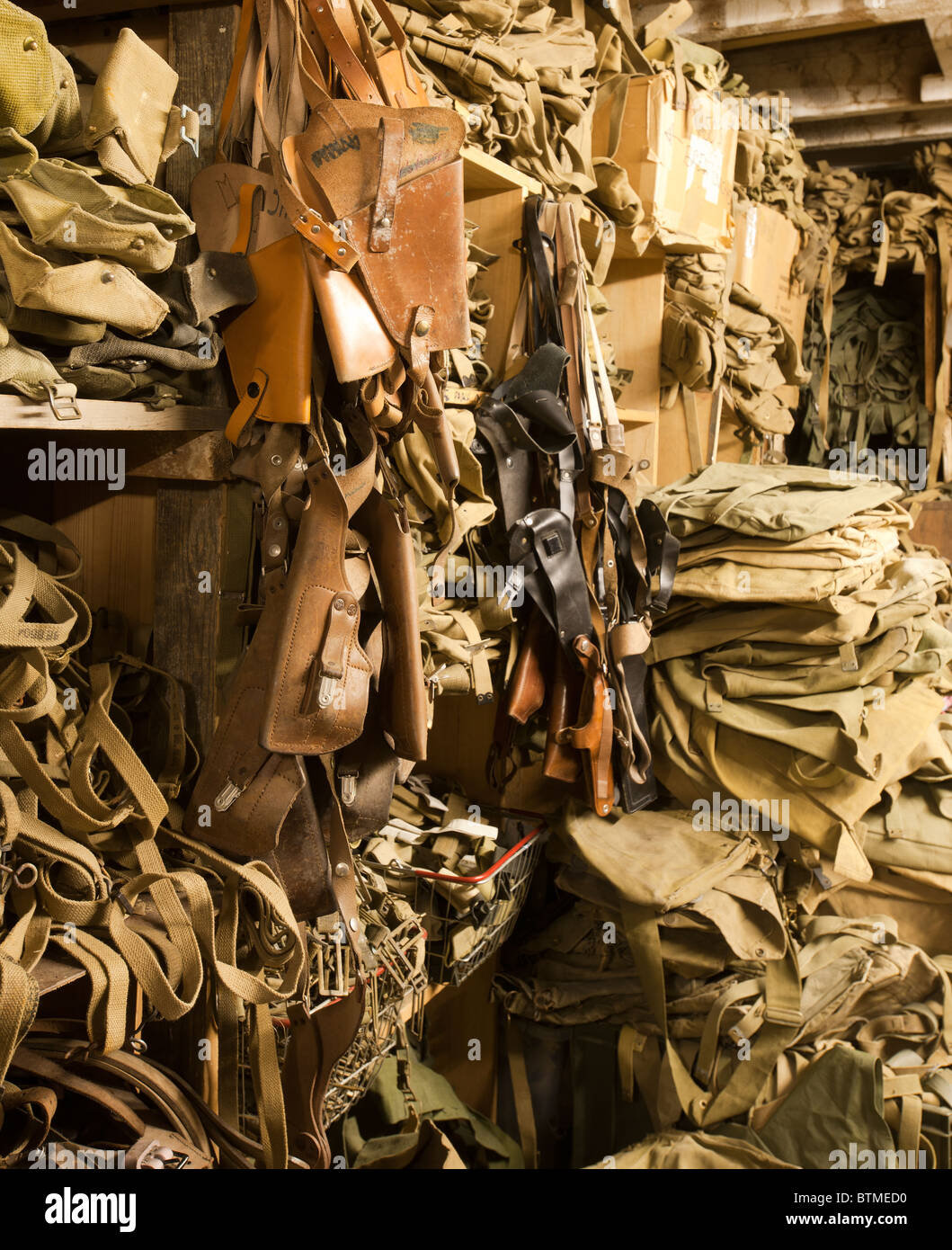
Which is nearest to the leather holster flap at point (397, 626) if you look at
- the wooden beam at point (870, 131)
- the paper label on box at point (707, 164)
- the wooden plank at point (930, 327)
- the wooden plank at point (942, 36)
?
the paper label on box at point (707, 164)

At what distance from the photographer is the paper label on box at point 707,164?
109 inches

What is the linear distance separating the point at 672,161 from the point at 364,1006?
7.52 feet

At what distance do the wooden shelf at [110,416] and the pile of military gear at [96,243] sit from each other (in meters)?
0.01

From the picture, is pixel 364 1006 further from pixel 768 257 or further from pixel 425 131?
pixel 768 257

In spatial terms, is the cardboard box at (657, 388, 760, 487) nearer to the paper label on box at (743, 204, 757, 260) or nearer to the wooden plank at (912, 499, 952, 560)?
the paper label on box at (743, 204, 757, 260)

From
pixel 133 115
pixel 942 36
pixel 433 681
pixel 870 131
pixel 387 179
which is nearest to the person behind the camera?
pixel 133 115

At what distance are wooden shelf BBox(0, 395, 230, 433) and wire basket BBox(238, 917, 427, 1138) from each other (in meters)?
0.76

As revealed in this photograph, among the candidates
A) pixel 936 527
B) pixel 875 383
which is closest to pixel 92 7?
pixel 936 527

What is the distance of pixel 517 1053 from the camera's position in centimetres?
246

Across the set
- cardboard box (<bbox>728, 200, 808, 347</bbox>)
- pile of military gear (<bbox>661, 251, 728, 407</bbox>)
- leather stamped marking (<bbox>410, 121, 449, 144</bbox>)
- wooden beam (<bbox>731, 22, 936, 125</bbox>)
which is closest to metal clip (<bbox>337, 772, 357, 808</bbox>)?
leather stamped marking (<bbox>410, 121, 449, 144</bbox>)

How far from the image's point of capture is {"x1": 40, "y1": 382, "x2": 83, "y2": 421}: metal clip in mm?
998

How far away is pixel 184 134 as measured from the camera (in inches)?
47.7

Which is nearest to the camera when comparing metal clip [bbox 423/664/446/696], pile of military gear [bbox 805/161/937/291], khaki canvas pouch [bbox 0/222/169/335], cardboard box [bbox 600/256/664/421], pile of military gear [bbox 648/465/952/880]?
khaki canvas pouch [bbox 0/222/169/335]
